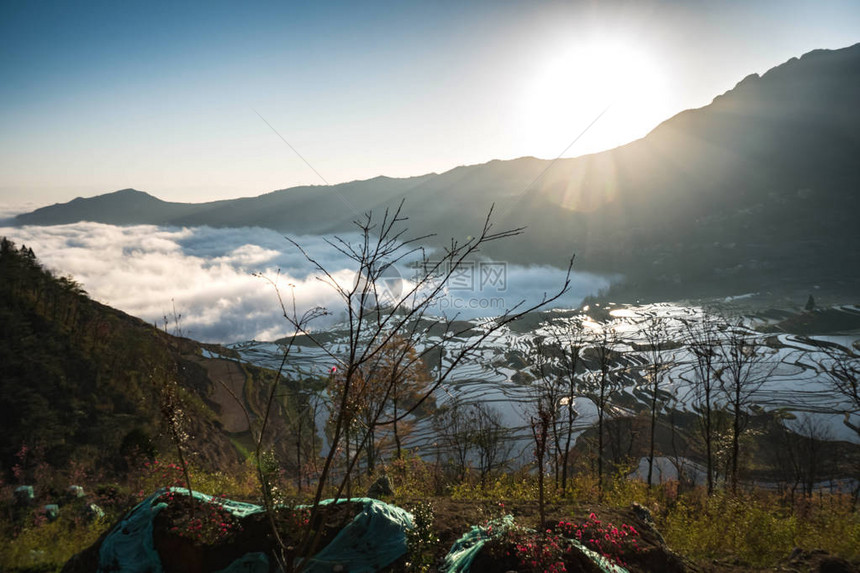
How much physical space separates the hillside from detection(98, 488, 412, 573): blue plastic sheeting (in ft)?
48.7

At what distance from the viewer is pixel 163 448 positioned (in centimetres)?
2423

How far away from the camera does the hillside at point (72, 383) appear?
84.8 feet

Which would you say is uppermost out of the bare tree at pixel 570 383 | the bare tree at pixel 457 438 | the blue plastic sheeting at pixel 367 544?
the blue plastic sheeting at pixel 367 544

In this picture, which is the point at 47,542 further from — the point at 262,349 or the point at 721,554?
the point at 262,349

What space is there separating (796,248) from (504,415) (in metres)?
142

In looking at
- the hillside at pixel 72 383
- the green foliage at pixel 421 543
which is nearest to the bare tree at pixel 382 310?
Result: the green foliage at pixel 421 543

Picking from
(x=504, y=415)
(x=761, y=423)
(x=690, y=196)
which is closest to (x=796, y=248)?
(x=690, y=196)

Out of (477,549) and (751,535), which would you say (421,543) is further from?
(751,535)

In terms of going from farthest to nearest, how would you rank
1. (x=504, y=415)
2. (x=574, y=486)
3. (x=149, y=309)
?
(x=149, y=309)
(x=504, y=415)
(x=574, y=486)

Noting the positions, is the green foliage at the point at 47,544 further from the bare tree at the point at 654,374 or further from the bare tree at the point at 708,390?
the bare tree at the point at 708,390

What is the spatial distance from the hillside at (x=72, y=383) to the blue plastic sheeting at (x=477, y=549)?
18.3 meters

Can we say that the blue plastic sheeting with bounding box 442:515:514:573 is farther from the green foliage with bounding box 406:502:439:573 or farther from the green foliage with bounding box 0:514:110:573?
the green foliage with bounding box 0:514:110:573

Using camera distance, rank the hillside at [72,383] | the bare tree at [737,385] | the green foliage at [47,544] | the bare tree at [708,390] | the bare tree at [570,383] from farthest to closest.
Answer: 1. the hillside at [72,383]
2. the bare tree at [708,390]
3. the bare tree at [570,383]
4. the bare tree at [737,385]
5. the green foliage at [47,544]

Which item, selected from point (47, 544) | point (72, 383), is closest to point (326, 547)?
point (47, 544)
